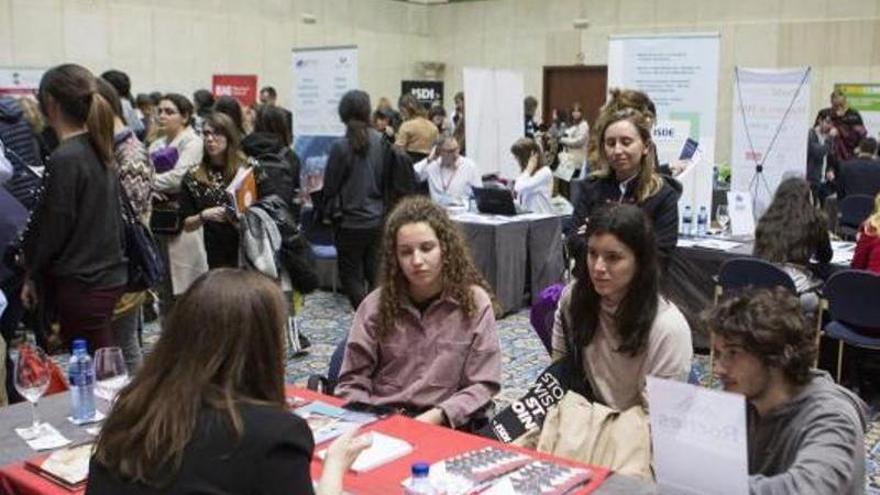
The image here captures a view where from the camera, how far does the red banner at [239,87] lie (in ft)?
36.2

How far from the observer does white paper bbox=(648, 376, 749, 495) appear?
1466 mm

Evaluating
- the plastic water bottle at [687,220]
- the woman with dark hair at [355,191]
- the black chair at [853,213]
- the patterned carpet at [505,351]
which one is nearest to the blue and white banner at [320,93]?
the patterned carpet at [505,351]

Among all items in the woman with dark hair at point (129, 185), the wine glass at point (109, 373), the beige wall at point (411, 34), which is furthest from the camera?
the beige wall at point (411, 34)

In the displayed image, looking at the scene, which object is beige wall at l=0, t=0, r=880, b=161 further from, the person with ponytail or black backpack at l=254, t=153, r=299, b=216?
the person with ponytail

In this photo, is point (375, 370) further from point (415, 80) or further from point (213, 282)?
point (415, 80)

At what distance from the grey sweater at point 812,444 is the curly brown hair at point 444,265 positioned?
1.00 meters

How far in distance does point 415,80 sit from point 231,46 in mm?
4189

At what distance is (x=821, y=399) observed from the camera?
1.75m

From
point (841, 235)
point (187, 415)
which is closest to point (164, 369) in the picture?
point (187, 415)

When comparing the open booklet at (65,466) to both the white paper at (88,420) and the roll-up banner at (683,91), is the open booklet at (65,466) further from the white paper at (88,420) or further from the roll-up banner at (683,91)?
the roll-up banner at (683,91)

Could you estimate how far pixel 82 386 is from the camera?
224cm

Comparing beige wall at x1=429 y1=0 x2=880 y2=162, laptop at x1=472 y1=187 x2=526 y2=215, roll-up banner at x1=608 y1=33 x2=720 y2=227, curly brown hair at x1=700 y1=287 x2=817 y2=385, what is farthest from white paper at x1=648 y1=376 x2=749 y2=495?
beige wall at x1=429 y1=0 x2=880 y2=162

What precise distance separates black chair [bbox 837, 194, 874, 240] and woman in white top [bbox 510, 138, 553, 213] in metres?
2.55

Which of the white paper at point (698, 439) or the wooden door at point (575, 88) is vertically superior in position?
the wooden door at point (575, 88)
